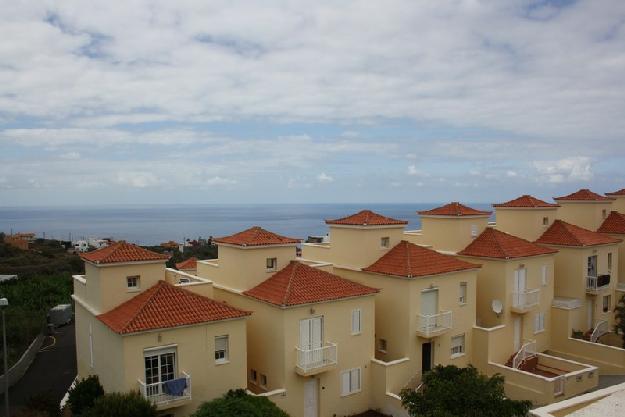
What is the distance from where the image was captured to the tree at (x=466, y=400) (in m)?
17.4

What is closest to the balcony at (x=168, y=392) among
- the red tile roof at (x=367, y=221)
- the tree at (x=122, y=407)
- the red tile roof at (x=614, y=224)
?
the tree at (x=122, y=407)

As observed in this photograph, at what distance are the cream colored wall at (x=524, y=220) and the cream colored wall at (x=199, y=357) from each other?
21.2 m

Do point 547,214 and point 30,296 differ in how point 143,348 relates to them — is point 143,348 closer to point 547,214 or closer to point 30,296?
point 547,214

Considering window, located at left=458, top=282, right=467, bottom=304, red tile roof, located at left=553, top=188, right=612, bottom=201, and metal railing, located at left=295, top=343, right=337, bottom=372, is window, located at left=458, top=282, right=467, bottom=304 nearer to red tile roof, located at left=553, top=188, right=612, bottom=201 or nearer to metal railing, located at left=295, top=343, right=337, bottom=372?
metal railing, located at left=295, top=343, right=337, bottom=372

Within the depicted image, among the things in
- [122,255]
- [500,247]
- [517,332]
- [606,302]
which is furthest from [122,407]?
[606,302]

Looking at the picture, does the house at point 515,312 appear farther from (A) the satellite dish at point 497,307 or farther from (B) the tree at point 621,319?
(B) the tree at point 621,319

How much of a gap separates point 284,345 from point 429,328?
25.2 feet

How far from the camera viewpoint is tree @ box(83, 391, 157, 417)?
17.6 m

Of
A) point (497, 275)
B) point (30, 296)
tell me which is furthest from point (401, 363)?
point (30, 296)

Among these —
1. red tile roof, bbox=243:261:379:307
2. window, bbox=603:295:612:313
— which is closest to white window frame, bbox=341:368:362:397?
red tile roof, bbox=243:261:379:307

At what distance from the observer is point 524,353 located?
29578 millimetres

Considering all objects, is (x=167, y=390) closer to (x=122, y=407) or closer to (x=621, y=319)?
(x=122, y=407)

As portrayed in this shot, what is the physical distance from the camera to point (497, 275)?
29.6m

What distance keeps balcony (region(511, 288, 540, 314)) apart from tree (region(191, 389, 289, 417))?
16505 millimetres
